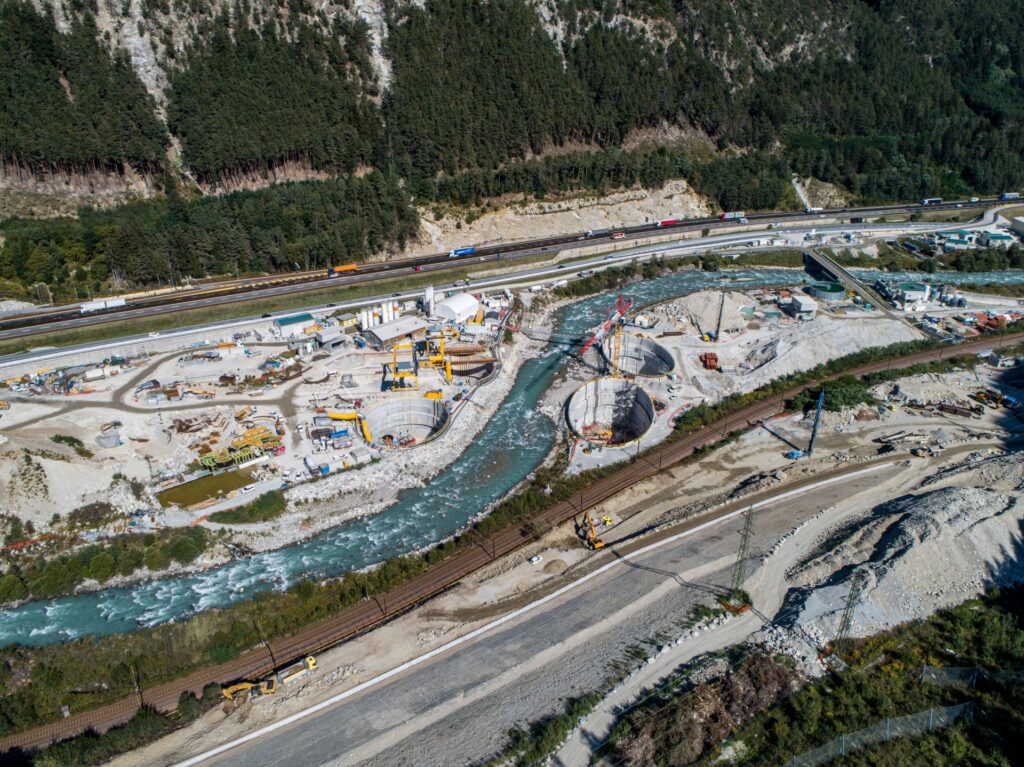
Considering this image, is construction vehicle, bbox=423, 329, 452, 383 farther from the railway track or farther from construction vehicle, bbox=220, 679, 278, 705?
construction vehicle, bbox=220, 679, 278, 705

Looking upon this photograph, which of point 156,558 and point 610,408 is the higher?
point 156,558

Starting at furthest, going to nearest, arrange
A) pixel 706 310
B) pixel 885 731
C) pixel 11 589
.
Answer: pixel 706 310 < pixel 11 589 < pixel 885 731

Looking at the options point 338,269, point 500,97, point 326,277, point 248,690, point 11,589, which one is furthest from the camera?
point 500,97

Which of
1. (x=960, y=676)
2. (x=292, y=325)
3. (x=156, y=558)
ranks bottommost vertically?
(x=960, y=676)

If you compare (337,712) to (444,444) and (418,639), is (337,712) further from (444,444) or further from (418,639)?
(444,444)

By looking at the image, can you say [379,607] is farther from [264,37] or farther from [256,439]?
[264,37]

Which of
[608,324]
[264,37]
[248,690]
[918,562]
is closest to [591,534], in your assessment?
[918,562]

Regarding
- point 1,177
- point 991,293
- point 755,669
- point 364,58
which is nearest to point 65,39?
point 1,177

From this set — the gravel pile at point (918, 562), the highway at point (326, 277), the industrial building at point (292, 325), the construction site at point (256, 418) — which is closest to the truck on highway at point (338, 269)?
the highway at point (326, 277)
